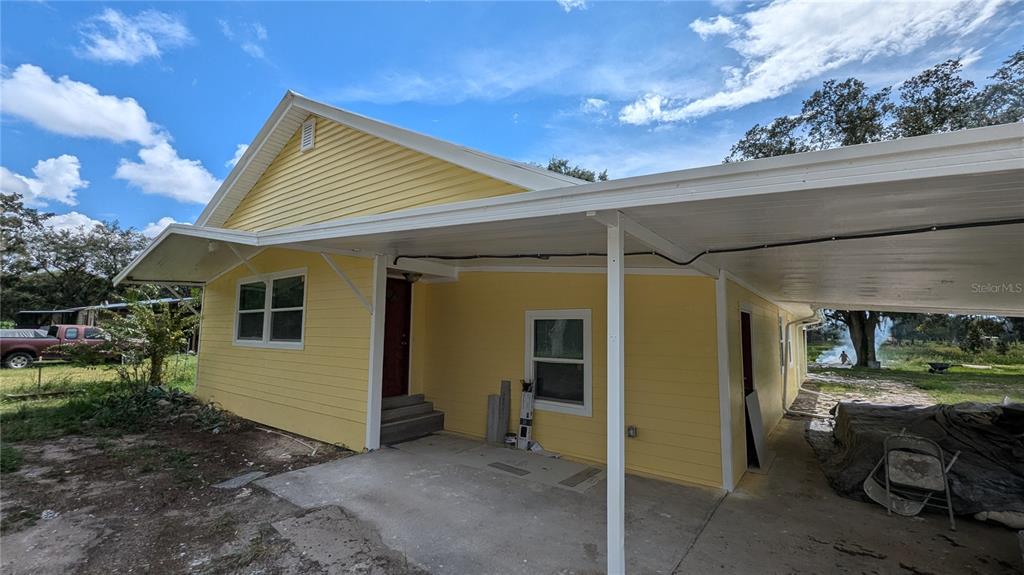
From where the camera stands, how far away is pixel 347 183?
6605 millimetres

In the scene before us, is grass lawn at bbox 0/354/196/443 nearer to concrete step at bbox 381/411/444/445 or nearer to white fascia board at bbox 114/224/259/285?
white fascia board at bbox 114/224/259/285

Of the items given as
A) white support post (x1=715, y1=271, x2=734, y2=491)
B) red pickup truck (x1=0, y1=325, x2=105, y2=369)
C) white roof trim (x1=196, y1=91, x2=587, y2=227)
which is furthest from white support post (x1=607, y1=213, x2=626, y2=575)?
red pickup truck (x1=0, y1=325, x2=105, y2=369)

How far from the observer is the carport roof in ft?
5.52

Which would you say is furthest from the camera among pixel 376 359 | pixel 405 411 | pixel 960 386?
pixel 960 386

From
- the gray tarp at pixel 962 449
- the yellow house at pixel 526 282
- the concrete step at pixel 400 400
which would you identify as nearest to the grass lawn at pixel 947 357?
the gray tarp at pixel 962 449

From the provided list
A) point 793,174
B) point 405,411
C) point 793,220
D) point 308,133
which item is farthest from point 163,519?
point 308,133

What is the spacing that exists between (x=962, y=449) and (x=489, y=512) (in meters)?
4.72

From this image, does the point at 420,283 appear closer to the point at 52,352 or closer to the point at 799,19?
the point at 799,19

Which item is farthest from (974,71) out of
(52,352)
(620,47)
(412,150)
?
(52,352)

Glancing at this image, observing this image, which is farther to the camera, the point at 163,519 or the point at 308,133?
the point at 308,133

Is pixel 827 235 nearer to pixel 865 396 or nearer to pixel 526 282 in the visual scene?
pixel 526 282

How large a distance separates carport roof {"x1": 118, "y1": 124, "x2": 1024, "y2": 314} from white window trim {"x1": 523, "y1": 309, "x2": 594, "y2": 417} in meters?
0.65

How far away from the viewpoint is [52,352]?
47.0 feet

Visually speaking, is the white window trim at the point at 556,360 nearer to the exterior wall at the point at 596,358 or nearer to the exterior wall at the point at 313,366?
the exterior wall at the point at 596,358
